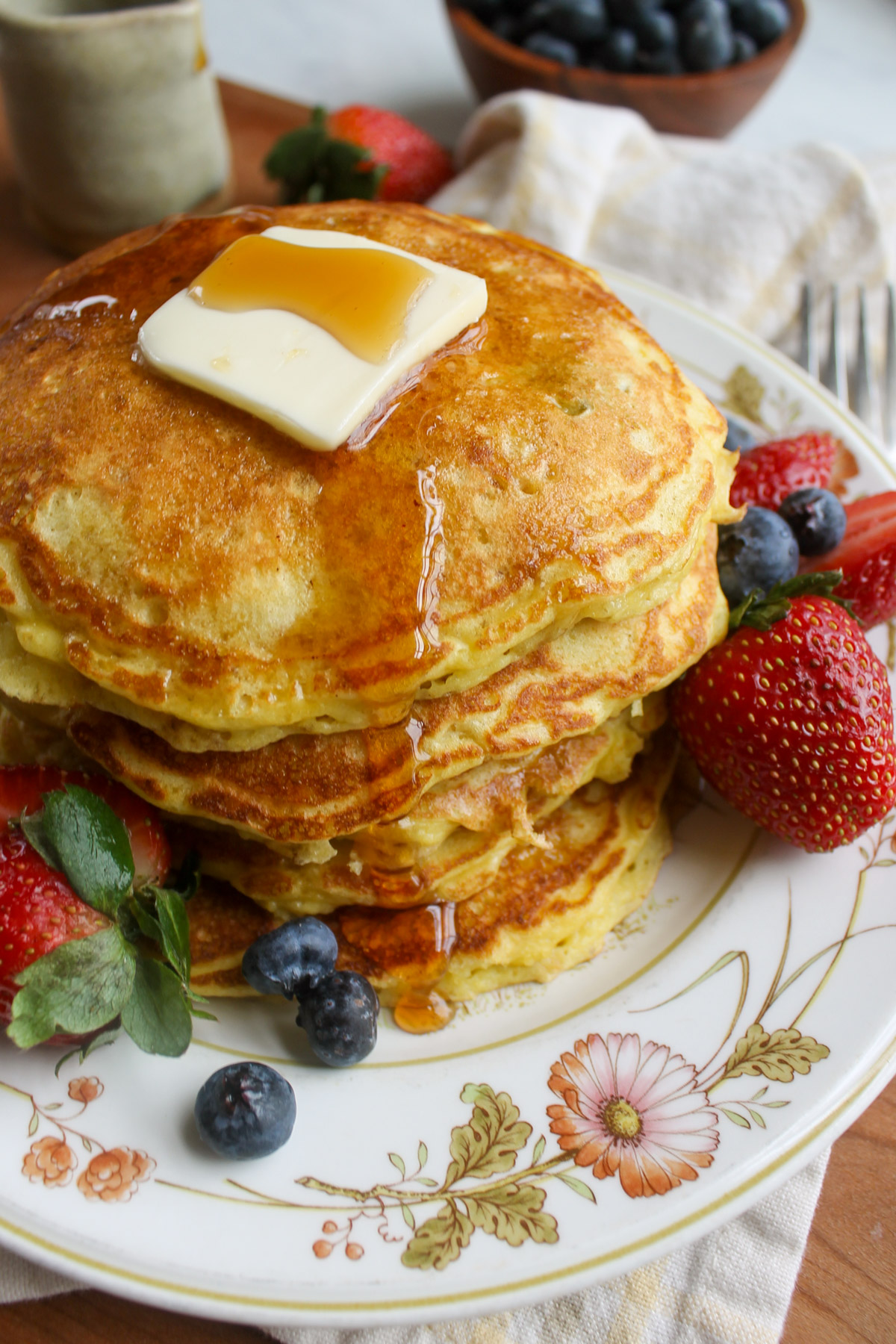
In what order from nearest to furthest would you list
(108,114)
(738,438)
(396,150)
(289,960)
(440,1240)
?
(440,1240)
(289,960)
(738,438)
(108,114)
(396,150)

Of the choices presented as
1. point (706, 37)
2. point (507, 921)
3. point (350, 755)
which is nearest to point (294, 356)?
point (350, 755)

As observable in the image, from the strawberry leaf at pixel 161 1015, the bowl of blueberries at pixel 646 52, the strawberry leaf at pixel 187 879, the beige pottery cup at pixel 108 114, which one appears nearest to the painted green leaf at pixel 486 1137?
the strawberry leaf at pixel 161 1015

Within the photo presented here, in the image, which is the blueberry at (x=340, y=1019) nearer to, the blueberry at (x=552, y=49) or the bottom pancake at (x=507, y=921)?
the bottom pancake at (x=507, y=921)

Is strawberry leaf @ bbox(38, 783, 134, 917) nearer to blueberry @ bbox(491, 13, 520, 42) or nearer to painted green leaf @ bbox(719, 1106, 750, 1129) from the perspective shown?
painted green leaf @ bbox(719, 1106, 750, 1129)

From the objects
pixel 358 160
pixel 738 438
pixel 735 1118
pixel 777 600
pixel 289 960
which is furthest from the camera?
pixel 358 160

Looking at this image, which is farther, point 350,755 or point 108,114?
point 108,114

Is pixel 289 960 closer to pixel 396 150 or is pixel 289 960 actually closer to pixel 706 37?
pixel 396 150

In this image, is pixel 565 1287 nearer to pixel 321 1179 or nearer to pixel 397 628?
pixel 321 1179
